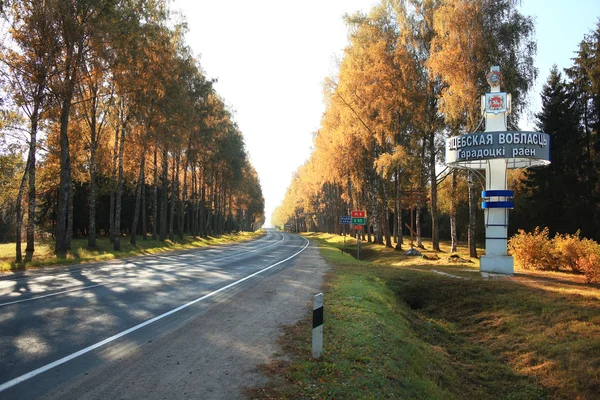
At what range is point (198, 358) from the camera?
533 cm

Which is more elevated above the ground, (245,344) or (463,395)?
(245,344)

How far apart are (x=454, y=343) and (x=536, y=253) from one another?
8052 mm

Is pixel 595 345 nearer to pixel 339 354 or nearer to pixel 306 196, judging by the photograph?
pixel 339 354

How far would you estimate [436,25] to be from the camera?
2003 centimetres

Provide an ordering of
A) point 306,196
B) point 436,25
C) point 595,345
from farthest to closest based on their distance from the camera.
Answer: point 306,196
point 436,25
point 595,345

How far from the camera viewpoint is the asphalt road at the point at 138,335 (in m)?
4.41

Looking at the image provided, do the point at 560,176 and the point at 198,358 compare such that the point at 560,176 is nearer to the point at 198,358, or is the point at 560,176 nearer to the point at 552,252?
the point at 552,252

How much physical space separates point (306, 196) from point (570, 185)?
4466 cm

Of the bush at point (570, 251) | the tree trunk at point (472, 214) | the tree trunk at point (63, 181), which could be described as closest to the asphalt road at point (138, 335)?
the tree trunk at point (63, 181)

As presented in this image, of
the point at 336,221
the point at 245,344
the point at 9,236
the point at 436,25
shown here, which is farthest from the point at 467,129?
the point at 9,236

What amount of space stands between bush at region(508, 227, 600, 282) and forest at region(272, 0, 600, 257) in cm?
77

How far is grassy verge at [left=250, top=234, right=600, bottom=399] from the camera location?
16.8 feet

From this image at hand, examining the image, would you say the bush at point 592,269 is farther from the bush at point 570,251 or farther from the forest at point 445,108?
the forest at point 445,108

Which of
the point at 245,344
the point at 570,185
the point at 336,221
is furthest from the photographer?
the point at 336,221
